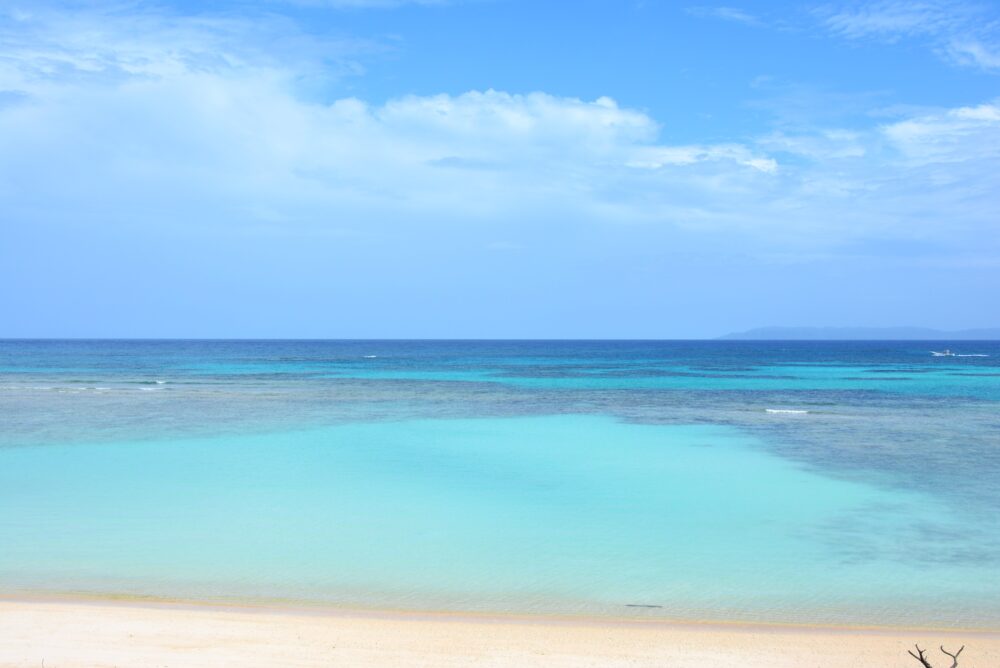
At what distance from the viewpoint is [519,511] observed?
1134cm

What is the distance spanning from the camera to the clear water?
7945mm

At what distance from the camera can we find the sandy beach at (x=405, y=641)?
20.1ft

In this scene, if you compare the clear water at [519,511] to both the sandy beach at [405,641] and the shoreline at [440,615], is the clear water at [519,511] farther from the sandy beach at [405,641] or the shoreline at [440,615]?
the sandy beach at [405,641]

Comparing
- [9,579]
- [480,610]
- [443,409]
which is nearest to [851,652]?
[480,610]

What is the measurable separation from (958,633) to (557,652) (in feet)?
11.2

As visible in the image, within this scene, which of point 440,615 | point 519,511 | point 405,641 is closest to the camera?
point 405,641

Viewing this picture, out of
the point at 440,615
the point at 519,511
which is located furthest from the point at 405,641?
the point at 519,511

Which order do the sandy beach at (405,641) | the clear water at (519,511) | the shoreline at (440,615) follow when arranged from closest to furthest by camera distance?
the sandy beach at (405,641)
the shoreline at (440,615)
the clear water at (519,511)

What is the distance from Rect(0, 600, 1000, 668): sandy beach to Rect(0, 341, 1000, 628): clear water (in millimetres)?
502

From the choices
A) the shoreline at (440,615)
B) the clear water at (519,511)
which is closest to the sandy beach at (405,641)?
the shoreline at (440,615)

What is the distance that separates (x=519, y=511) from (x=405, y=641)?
4.91 metres

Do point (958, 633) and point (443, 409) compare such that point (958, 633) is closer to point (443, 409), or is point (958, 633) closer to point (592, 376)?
point (443, 409)

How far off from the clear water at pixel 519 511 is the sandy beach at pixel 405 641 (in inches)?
19.8

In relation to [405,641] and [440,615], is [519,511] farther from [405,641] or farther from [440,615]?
[405,641]
